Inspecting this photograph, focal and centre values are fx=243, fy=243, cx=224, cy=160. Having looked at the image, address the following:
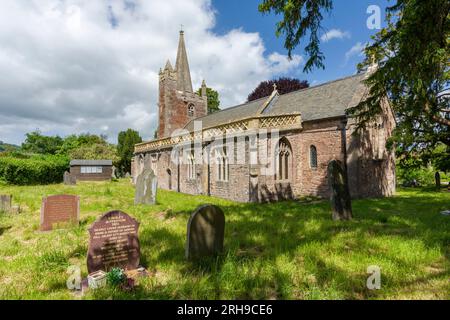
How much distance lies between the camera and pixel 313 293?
358 centimetres

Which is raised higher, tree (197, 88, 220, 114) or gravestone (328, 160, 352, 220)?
tree (197, 88, 220, 114)

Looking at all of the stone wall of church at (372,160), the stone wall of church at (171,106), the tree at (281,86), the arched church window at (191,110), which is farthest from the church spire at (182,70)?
the stone wall of church at (372,160)

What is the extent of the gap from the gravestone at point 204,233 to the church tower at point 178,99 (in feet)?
81.1

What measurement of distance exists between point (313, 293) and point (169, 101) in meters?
29.0

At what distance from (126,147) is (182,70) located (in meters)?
22.3

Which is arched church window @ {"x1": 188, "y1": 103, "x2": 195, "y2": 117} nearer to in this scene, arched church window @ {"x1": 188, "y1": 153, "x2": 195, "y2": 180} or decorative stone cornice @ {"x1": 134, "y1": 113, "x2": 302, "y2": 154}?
arched church window @ {"x1": 188, "y1": 153, "x2": 195, "y2": 180}

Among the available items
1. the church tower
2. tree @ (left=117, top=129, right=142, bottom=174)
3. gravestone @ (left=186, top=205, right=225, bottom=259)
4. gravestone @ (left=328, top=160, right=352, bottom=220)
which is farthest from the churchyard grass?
tree @ (left=117, top=129, right=142, bottom=174)

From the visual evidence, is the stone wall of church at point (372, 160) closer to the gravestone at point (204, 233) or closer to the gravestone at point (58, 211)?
the gravestone at point (204, 233)

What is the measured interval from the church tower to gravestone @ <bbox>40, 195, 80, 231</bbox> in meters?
20.9

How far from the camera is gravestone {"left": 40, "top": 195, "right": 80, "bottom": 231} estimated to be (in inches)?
A: 312

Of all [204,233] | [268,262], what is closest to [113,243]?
[204,233]

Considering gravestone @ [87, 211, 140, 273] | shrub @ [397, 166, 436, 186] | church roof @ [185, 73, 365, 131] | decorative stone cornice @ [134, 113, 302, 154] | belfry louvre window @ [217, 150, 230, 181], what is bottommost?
gravestone @ [87, 211, 140, 273]
